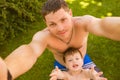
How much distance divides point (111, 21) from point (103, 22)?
13 centimetres

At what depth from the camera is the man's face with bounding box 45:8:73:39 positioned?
2.36m

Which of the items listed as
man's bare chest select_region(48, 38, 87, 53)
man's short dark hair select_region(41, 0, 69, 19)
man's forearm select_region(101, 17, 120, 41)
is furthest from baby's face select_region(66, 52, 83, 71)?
man's forearm select_region(101, 17, 120, 41)

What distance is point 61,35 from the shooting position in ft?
8.14

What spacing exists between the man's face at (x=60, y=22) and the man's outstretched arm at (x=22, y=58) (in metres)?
0.21

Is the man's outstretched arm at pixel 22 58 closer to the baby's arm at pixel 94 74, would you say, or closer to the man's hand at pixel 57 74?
the man's hand at pixel 57 74

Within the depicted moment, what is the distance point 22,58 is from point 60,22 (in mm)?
459

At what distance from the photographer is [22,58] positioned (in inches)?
85.0

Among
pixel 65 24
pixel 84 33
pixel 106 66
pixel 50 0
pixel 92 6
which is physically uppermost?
pixel 50 0

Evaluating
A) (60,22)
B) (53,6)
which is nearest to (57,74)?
(60,22)

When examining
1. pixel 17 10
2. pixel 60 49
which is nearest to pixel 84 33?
pixel 60 49

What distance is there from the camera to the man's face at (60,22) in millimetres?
2357

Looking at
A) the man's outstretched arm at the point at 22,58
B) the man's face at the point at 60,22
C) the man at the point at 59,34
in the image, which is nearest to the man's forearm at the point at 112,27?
the man at the point at 59,34

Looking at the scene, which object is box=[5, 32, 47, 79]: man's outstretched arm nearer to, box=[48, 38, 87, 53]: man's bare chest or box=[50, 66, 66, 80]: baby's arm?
box=[48, 38, 87, 53]: man's bare chest

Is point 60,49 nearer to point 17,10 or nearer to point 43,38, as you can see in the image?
point 43,38
